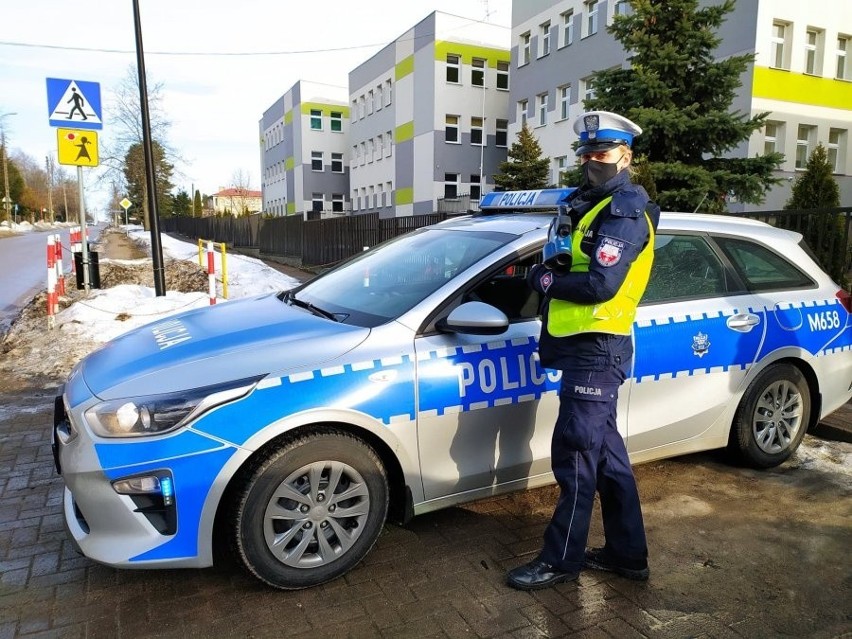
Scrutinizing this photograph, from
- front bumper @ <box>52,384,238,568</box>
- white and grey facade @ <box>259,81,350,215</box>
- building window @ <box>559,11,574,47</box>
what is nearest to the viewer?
front bumper @ <box>52,384,238,568</box>

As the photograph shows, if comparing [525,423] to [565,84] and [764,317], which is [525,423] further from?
[565,84]

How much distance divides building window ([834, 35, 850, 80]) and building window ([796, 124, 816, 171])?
6.45 ft

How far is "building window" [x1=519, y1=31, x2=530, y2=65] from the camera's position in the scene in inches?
1144

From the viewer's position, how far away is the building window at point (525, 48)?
95.3 feet

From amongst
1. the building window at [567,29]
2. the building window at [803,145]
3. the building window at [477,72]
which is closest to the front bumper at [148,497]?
the building window at [803,145]

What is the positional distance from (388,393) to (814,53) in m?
22.8

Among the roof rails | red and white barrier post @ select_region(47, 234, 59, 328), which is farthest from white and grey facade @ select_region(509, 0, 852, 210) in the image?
red and white barrier post @ select_region(47, 234, 59, 328)

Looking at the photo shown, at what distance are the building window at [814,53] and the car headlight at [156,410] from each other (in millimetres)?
22752

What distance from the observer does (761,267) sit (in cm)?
410

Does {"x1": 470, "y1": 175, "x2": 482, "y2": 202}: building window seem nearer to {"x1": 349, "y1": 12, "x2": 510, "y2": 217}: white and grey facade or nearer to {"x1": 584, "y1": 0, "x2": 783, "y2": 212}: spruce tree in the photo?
{"x1": 349, "y1": 12, "x2": 510, "y2": 217}: white and grey facade

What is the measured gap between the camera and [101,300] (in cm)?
938

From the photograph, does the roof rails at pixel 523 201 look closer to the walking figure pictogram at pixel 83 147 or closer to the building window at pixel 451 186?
the walking figure pictogram at pixel 83 147

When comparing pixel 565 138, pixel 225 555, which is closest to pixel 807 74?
pixel 565 138

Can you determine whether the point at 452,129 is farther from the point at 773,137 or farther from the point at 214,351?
the point at 214,351
